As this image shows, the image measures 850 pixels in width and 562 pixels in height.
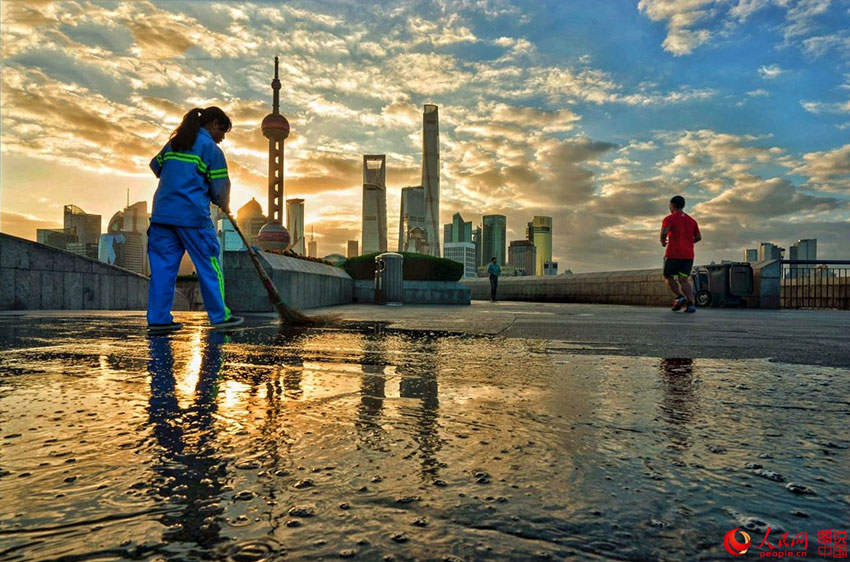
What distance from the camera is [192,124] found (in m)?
4.84

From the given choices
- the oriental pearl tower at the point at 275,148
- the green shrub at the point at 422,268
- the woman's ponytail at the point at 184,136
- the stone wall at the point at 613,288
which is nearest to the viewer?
the woman's ponytail at the point at 184,136

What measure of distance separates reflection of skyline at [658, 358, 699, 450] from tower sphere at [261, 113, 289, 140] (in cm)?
13165

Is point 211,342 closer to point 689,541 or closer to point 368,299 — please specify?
point 689,541

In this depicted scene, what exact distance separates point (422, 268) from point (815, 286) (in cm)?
1368

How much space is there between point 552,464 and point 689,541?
0.36 metres

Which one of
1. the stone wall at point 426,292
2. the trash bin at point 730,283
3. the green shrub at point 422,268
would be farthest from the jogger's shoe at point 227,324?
the green shrub at point 422,268

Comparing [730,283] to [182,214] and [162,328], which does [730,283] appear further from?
[162,328]

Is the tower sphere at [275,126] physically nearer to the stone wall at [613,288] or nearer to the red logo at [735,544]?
the stone wall at [613,288]

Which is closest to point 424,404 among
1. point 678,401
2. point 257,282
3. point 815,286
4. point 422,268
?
point 678,401

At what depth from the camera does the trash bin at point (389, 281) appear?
14250mm

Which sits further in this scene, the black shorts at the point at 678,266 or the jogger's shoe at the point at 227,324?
the black shorts at the point at 678,266

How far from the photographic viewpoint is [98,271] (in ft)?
→ 35.5

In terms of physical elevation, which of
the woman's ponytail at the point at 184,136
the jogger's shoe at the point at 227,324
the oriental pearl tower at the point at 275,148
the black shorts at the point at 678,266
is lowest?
the jogger's shoe at the point at 227,324

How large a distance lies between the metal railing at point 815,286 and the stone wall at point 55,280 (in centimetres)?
1797
